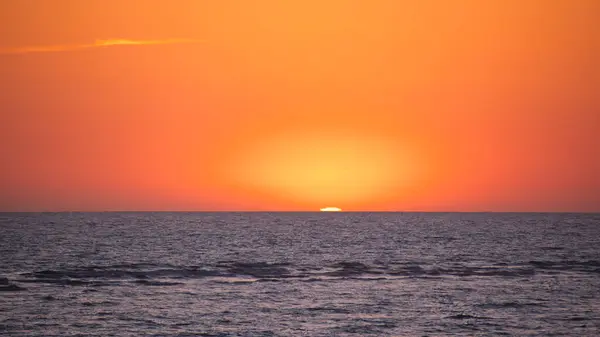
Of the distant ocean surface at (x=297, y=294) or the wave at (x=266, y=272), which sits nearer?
the distant ocean surface at (x=297, y=294)

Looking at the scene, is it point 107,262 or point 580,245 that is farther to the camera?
point 580,245

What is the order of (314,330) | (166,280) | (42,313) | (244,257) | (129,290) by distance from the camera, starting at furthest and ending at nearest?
(244,257), (166,280), (129,290), (42,313), (314,330)

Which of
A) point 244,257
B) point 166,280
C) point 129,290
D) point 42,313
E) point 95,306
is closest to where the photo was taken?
point 42,313

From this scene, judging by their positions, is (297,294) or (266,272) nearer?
(297,294)

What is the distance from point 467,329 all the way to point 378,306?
7.78 meters

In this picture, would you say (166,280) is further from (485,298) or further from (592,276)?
(592,276)

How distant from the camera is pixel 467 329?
37625 mm

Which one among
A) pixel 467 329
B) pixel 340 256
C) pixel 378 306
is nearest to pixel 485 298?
pixel 378 306

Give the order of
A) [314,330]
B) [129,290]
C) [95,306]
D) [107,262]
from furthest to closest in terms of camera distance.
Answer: [107,262] → [129,290] → [95,306] → [314,330]

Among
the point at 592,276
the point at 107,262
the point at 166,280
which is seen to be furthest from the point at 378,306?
the point at 107,262

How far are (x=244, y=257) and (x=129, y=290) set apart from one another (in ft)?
102

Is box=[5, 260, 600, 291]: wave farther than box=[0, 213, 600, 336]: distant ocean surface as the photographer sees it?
Yes

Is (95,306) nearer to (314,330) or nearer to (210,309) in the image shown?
(210,309)

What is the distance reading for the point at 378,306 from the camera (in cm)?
4444
